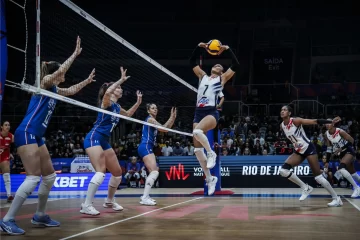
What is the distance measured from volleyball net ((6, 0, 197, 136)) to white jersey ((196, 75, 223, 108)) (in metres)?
1.49

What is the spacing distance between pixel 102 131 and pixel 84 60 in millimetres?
6430

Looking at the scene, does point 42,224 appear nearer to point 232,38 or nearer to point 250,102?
point 250,102

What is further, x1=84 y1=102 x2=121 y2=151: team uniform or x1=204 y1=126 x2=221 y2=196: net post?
x1=204 y1=126 x2=221 y2=196: net post

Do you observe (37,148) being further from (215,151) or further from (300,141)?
(215,151)

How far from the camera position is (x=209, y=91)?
8297 mm

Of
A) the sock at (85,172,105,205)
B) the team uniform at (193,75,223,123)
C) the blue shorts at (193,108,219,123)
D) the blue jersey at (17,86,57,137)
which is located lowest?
the sock at (85,172,105,205)

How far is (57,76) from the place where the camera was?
232 inches

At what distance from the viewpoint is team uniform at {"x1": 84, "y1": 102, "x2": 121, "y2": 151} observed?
24.3 feet

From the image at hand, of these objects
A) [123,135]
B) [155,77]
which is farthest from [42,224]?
[123,135]

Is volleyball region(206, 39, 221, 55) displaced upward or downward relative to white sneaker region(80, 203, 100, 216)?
upward

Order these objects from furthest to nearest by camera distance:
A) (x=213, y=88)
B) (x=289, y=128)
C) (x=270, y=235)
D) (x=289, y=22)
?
1. (x=289, y=22)
2. (x=289, y=128)
3. (x=213, y=88)
4. (x=270, y=235)

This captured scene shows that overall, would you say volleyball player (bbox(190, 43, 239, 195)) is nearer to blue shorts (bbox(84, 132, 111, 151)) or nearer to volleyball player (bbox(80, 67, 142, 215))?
volleyball player (bbox(80, 67, 142, 215))

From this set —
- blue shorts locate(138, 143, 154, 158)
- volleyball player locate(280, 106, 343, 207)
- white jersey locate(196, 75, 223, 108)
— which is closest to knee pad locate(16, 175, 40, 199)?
white jersey locate(196, 75, 223, 108)

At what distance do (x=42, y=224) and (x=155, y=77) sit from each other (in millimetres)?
10448
